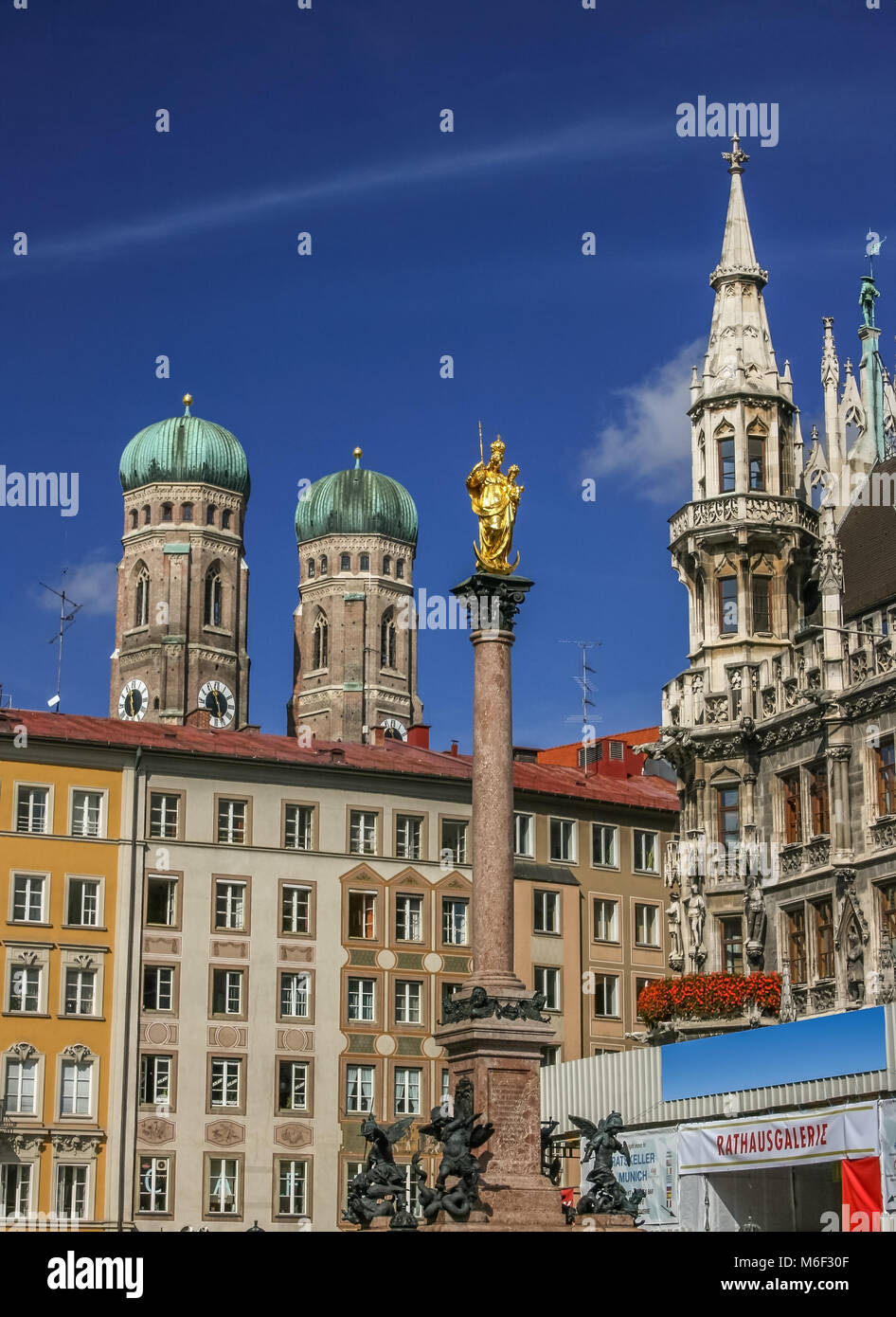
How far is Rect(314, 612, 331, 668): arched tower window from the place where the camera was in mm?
196125

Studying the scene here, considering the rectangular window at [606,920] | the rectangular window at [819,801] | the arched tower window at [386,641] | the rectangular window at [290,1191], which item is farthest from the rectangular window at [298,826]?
the arched tower window at [386,641]

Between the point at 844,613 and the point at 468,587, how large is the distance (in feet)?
53.3

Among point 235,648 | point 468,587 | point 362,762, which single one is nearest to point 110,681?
point 235,648

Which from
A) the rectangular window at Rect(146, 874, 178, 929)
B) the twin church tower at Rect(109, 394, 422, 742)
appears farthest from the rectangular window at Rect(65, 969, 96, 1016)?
the twin church tower at Rect(109, 394, 422, 742)

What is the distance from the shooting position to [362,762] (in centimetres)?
7656

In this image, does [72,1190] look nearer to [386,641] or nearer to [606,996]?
[606,996]

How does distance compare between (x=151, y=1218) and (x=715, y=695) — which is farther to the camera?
(x=151, y=1218)

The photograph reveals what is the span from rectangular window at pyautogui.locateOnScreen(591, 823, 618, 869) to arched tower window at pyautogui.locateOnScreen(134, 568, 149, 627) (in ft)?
354

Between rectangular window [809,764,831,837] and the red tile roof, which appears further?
the red tile roof

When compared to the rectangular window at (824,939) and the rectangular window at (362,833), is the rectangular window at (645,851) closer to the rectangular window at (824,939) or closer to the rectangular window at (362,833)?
the rectangular window at (362,833)

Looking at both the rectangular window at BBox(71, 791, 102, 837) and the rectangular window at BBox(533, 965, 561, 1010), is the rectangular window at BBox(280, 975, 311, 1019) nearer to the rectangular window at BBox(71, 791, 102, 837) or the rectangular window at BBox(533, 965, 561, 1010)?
the rectangular window at BBox(71, 791, 102, 837)

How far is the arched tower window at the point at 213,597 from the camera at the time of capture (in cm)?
18338
